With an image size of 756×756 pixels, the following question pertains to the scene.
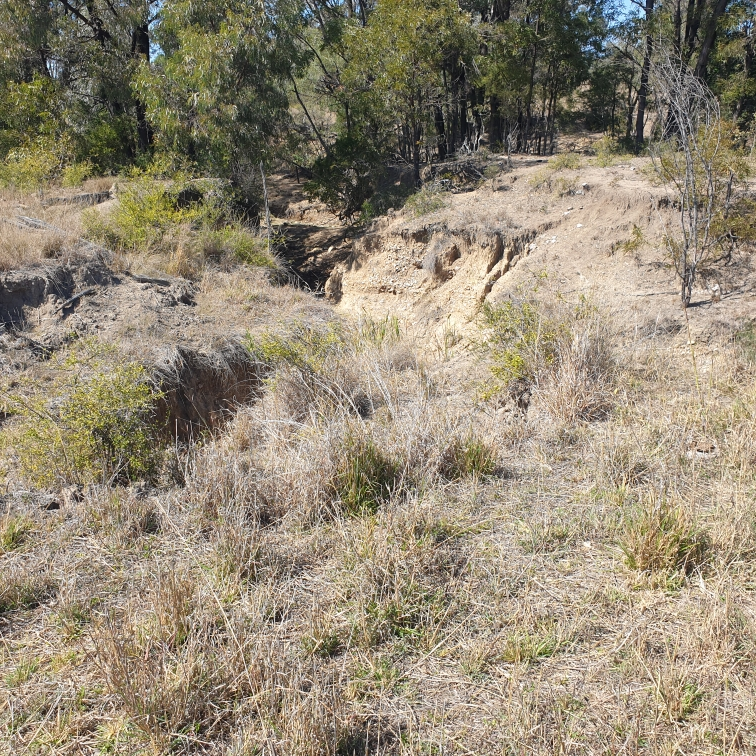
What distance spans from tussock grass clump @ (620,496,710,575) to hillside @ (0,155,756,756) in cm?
1

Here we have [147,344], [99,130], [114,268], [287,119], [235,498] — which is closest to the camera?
[235,498]

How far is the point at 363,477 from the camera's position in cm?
362

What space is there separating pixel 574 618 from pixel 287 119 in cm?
1417

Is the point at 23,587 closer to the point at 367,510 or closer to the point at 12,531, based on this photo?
the point at 12,531

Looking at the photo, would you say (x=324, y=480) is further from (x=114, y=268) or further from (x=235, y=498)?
(x=114, y=268)

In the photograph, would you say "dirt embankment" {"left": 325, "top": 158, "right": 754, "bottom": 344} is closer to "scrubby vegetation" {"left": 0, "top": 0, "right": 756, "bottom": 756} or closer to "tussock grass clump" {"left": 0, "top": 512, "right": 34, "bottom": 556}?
"scrubby vegetation" {"left": 0, "top": 0, "right": 756, "bottom": 756}

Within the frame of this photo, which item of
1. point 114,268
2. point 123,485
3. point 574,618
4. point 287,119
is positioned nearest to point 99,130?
point 287,119

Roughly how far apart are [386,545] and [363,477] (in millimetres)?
680

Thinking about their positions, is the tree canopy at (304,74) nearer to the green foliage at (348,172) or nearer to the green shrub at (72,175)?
the green foliage at (348,172)

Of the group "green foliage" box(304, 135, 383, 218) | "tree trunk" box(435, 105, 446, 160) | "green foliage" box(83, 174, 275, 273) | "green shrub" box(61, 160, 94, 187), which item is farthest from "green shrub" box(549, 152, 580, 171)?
"green shrub" box(61, 160, 94, 187)

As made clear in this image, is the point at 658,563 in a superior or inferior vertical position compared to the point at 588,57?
inferior

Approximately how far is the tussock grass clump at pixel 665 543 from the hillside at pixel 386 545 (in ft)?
0.05

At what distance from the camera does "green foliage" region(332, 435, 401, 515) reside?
11.7 feet

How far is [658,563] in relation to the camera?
287 cm
